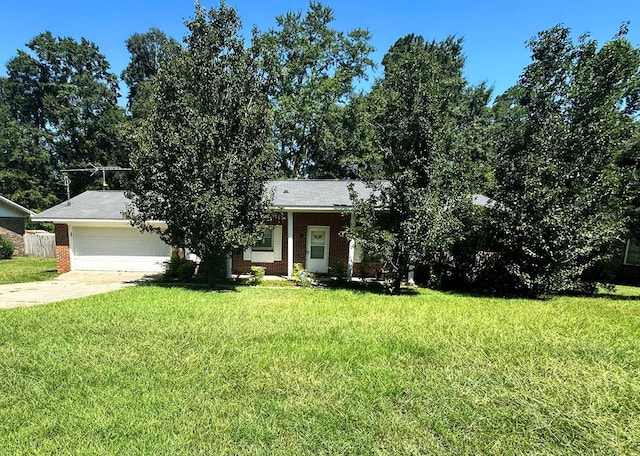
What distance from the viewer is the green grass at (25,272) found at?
11894 mm

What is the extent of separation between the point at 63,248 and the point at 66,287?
14.6 ft

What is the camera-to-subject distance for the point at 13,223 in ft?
65.6

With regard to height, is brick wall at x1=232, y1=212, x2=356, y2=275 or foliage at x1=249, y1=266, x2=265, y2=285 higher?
brick wall at x1=232, y1=212, x2=356, y2=275

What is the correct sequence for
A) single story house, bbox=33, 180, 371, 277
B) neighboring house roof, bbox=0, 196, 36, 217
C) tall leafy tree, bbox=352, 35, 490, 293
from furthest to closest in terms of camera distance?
neighboring house roof, bbox=0, 196, 36, 217 < single story house, bbox=33, 180, 371, 277 < tall leafy tree, bbox=352, 35, 490, 293

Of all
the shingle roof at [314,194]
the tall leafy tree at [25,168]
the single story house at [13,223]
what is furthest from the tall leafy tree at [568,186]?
the tall leafy tree at [25,168]

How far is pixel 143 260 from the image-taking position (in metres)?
14.0

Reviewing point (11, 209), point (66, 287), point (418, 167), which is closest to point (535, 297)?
point (418, 167)

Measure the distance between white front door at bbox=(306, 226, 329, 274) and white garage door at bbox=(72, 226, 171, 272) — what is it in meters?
5.97

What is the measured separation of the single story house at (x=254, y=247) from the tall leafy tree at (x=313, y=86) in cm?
1313

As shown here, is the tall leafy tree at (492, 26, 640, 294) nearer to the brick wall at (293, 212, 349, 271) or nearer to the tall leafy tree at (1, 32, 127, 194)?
the brick wall at (293, 212, 349, 271)

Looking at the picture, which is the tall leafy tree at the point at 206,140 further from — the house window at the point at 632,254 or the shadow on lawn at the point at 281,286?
the house window at the point at 632,254

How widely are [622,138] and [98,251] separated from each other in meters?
19.7

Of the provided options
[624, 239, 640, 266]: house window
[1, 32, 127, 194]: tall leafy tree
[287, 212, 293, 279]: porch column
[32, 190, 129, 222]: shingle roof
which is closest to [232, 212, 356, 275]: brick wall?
[287, 212, 293, 279]: porch column

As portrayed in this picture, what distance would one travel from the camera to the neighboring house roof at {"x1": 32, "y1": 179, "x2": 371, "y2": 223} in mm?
12203
